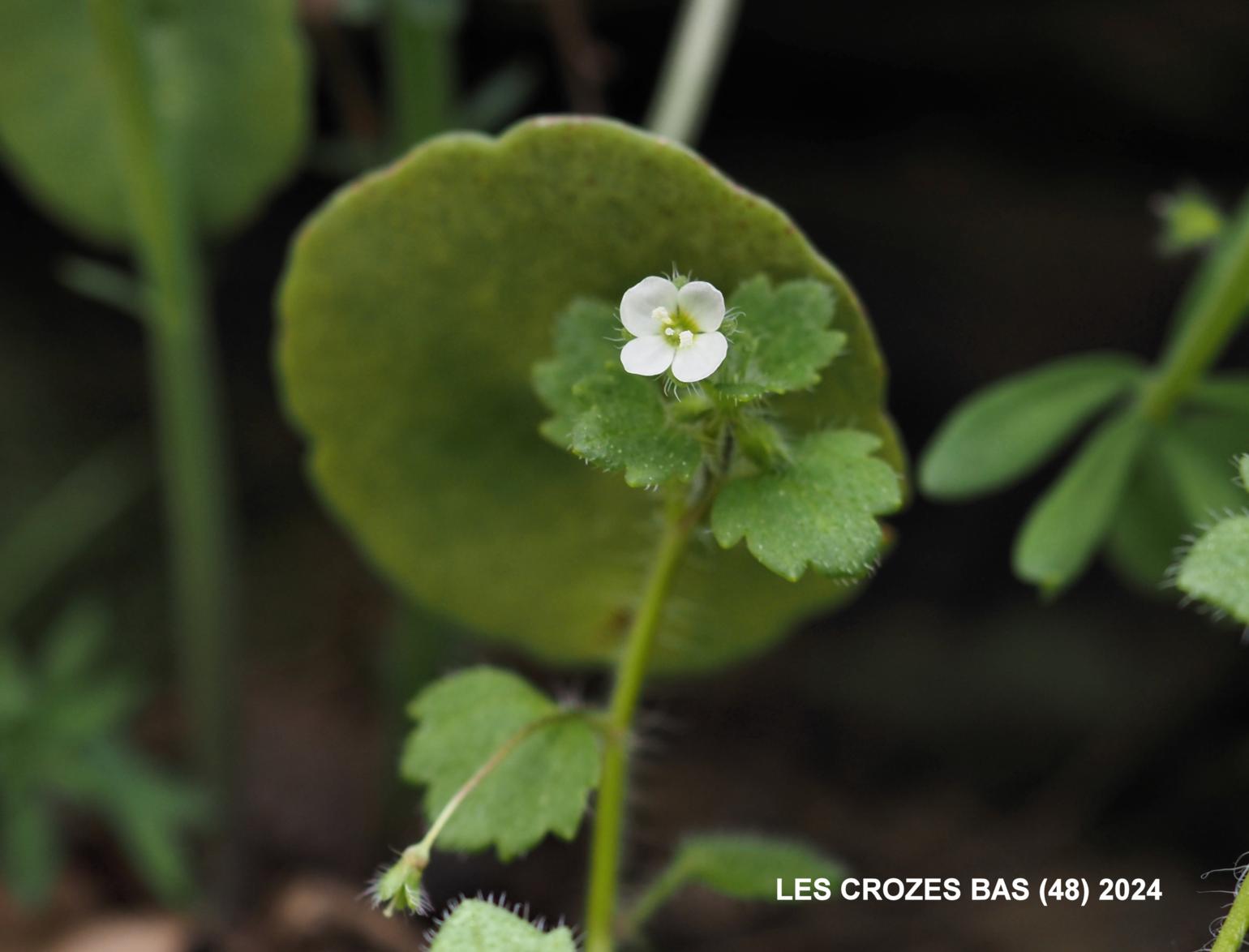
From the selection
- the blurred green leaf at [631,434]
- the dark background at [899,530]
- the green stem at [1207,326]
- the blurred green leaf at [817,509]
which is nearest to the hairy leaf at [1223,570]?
the blurred green leaf at [817,509]

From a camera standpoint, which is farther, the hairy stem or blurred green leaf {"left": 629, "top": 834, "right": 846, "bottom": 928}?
the hairy stem

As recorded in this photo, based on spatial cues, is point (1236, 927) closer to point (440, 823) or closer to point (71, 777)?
point (440, 823)

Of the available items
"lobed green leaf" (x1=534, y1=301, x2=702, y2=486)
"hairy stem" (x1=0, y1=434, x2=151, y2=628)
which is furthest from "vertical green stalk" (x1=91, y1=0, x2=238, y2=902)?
"lobed green leaf" (x1=534, y1=301, x2=702, y2=486)

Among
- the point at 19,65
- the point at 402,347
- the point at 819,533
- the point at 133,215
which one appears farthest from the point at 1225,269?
the point at 19,65

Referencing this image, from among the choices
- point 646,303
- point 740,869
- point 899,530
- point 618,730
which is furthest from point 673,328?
point 899,530

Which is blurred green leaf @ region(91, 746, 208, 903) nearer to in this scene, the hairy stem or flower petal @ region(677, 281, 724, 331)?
the hairy stem

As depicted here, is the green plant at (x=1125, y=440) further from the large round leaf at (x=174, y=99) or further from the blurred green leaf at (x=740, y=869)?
the large round leaf at (x=174, y=99)
